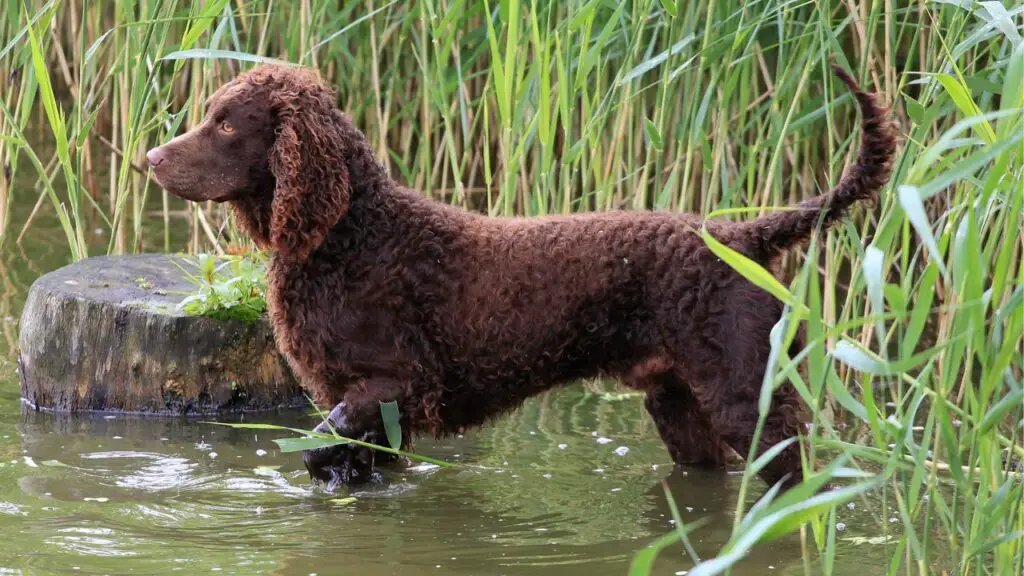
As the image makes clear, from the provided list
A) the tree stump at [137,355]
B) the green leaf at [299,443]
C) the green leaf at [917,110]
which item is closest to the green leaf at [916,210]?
the green leaf at [917,110]

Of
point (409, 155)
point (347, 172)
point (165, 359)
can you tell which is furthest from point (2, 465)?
point (409, 155)

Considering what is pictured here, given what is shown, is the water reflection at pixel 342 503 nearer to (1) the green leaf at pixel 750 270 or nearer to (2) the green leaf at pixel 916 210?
(1) the green leaf at pixel 750 270

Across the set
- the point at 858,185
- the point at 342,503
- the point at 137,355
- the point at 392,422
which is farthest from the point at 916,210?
the point at 137,355

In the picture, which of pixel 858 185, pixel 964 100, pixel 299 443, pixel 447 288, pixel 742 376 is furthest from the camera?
pixel 447 288

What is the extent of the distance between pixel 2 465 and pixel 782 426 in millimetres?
2312

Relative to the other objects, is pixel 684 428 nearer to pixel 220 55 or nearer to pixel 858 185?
pixel 858 185

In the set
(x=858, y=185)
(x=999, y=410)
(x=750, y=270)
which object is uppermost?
(x=858, y=185)

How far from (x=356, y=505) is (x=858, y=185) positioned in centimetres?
163

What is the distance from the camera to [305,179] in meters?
3.49

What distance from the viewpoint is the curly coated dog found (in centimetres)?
334

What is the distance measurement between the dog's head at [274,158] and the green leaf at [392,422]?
1.65 feet

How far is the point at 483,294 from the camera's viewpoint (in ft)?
11.5

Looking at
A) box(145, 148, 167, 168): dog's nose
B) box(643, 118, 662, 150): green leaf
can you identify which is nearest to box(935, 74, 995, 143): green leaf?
box(643, 118, 662, 150): green leaf

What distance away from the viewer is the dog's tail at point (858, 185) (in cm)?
313
